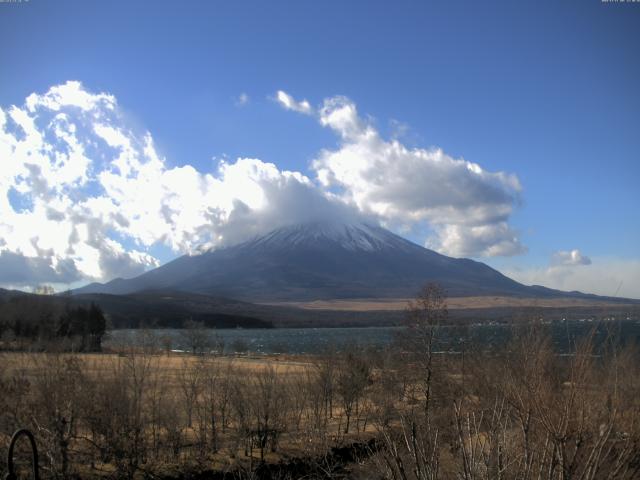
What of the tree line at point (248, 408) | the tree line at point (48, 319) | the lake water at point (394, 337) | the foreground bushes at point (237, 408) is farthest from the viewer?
the tree line at point (48, 319)

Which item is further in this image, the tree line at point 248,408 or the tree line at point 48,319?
the tree line at point 48,319

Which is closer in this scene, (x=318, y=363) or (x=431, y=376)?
(x=431, y=376)

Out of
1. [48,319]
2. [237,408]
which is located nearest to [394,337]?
[237,408]

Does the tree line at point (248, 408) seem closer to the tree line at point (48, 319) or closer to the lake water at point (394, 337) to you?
the lake water at point (394, 337)

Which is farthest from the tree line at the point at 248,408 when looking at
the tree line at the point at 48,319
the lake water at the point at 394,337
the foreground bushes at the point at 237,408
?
the tree line at the point at 48,319

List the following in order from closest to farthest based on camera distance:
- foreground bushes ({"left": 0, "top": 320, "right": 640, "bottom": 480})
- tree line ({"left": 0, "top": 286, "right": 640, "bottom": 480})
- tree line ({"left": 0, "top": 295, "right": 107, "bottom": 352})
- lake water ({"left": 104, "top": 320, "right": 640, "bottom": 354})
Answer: lake water ({"left": 104, "top": 320, "right": 640, "bottom": 354}) → foreground bushes ({"left": 0, "top": 320, "right": 640, "bottom": 480}) → tree line ({"left": 0, "top": 286, "right": 640, "bottom": 480}) → tree line ({"left": 0, "top": 295, "right": 107, "bottom": 352})

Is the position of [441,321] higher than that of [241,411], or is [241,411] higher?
[441,321]

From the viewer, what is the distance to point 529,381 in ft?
22.0

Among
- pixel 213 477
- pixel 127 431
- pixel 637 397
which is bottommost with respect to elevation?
pixel 213 477

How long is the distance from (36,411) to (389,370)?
22127mm

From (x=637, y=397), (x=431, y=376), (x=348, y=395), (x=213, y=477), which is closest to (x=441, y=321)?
(x=431, y=376)

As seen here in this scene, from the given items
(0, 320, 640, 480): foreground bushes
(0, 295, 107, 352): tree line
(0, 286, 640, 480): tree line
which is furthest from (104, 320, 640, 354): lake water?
(0, 295, 107, 352): tree line

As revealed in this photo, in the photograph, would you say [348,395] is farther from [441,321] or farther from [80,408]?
[80,408]

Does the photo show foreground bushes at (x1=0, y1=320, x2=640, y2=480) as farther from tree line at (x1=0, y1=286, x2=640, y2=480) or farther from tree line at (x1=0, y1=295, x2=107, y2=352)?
tree line at (x1=0, y1=295, x2=107, y2=352)
